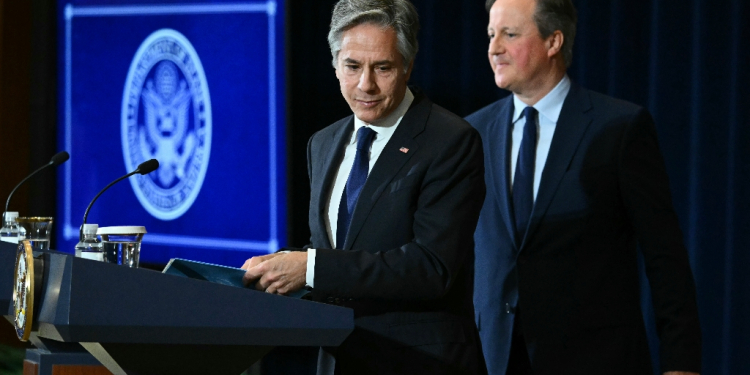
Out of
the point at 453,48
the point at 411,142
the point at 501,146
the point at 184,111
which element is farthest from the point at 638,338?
the point at 184,111

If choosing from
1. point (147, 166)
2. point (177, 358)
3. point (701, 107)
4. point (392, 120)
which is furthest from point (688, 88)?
point (177, 358)

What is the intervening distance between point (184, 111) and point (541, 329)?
228 cm

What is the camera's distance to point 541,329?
2191 millimetres

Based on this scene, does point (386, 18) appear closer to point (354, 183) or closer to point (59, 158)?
point (354, 183)

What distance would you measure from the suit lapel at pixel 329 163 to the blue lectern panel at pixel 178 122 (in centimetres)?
187

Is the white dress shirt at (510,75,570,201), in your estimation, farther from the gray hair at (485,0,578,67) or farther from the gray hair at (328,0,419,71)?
the gray hair at (328,0,419,71)

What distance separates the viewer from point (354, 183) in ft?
5.53

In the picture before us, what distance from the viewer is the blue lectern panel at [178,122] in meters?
3.78

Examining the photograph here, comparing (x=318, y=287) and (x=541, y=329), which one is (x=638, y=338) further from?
(x=318, y=287)

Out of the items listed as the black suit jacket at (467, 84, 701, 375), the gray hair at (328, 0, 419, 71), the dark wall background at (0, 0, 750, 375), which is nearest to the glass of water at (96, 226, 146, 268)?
the gray hair at (328, 0, 419, 71)

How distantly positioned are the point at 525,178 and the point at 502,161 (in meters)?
0.08

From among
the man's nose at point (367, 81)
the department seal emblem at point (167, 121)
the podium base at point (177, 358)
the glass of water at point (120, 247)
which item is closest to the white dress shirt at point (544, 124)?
the man's nose at point (367, 81)

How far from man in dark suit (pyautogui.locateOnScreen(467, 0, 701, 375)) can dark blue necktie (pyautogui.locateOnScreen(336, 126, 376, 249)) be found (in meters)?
0.66

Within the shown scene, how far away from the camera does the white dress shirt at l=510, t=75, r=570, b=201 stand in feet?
7.59
